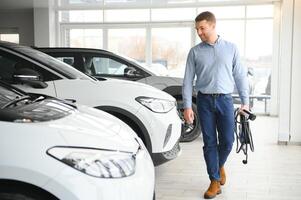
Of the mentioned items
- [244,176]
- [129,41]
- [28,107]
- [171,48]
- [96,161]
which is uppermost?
[129,41]

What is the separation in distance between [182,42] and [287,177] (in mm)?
8927

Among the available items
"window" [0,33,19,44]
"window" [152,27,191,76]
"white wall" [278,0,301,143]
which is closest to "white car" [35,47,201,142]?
"white wall" [278,0,301,143]

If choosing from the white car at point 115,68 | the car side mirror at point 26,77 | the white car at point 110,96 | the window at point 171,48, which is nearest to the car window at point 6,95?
the car side mirror at point 26,77

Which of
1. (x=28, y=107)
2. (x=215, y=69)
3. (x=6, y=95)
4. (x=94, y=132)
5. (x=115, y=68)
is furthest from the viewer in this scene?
(x=115, y=68)

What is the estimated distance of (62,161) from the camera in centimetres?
213

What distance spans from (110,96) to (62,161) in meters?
2.38

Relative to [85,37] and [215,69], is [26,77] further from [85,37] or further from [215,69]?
[85,37]

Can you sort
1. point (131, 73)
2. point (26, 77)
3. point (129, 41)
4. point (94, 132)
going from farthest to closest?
point (129, 41) < point (131, 73) < point (26, 77) < point (94, 132)

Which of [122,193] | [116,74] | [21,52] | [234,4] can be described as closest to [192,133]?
[116,74]

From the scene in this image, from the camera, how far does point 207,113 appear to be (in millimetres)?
4199

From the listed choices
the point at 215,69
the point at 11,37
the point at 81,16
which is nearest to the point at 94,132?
the point at 215,69

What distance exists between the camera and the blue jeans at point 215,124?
4.17 meters

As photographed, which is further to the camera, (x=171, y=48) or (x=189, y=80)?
(x=171, y=48)

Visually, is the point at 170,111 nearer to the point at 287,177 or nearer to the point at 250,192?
the point at 250,192
